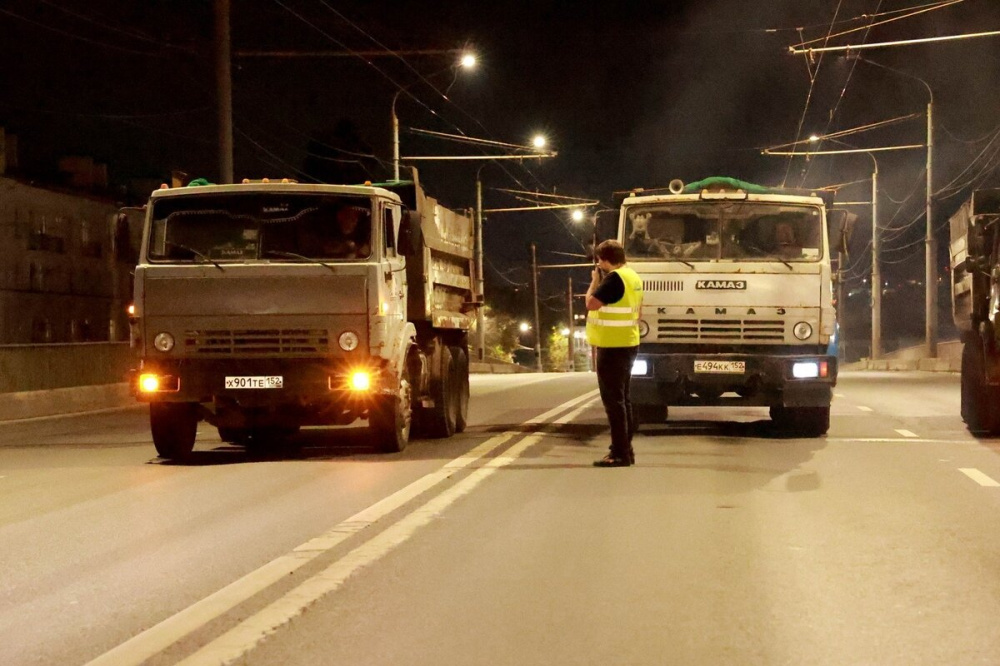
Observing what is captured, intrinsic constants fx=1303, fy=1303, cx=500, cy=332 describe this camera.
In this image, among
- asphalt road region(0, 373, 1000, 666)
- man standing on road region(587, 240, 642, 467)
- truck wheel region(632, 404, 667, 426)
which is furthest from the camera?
truck wheel region(632, 404, 667, 426)

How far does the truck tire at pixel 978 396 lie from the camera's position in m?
14.0

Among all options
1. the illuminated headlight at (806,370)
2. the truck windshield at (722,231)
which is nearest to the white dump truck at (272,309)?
the truck windshield at (722,231)

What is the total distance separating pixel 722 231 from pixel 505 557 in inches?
316

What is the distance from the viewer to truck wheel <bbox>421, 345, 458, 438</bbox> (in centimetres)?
1383

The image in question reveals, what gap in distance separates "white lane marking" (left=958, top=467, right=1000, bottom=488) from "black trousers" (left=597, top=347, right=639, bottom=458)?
271 cm

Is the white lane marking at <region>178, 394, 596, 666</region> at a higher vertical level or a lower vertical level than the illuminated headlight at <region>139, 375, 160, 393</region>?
lower

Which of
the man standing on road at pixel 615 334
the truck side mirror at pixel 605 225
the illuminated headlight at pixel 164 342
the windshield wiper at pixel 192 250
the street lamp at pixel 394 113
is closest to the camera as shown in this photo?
the man standing on road at pixel 615 334

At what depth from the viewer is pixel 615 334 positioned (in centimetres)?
1084

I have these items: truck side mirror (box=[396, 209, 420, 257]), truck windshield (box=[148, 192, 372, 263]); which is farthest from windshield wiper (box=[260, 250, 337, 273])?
truck side mirror (box=[396, 209, 420, 257])

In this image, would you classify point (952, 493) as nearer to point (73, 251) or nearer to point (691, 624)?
point (691, 624)

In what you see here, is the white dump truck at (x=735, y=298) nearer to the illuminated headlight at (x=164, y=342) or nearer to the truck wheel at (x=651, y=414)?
the truck wheel at (x=651, y=414)

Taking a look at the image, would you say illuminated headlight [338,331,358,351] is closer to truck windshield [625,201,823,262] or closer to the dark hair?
the dark hair

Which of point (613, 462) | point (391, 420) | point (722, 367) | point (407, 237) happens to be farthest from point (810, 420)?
point (407, 237)

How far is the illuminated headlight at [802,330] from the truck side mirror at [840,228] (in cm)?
124
